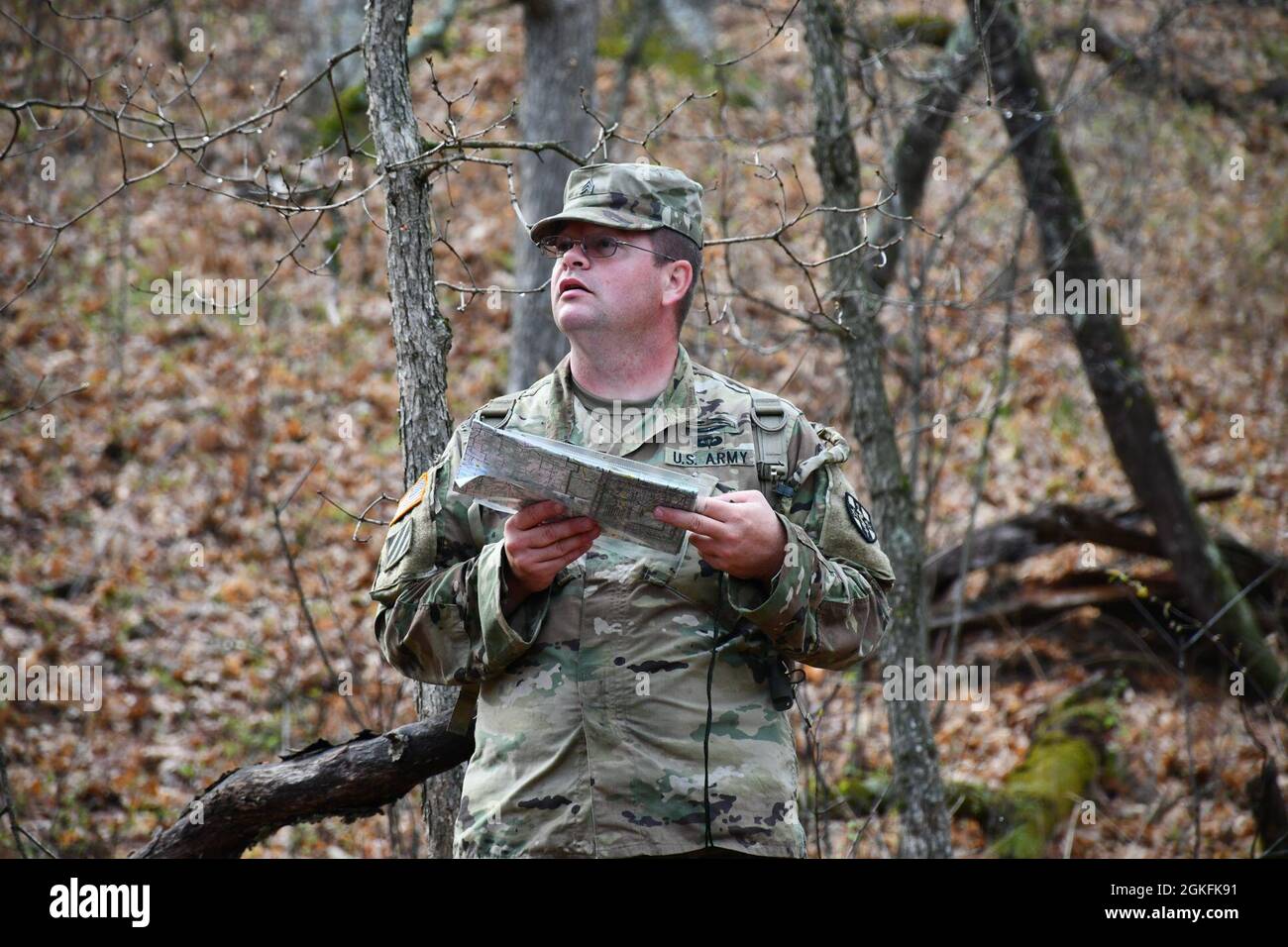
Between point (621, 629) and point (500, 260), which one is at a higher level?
point (500, 260)

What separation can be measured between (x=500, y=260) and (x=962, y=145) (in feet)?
16.0

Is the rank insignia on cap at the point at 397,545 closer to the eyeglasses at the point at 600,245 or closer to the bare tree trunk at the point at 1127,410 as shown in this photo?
the eyeglasses at the point at 600,245

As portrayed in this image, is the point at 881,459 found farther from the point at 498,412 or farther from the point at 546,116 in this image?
the point at 546,116

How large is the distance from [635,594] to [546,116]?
720 centimetres

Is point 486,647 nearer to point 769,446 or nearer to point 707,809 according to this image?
point 707,809

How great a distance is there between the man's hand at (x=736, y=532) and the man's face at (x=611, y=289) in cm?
59

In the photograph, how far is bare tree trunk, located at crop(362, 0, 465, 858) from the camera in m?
3.79

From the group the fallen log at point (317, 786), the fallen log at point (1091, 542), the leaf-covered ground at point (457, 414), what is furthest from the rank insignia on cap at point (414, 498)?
the fallen log at point (1091, 542)

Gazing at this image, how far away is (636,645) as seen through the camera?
9.20ft

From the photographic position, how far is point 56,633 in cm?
792

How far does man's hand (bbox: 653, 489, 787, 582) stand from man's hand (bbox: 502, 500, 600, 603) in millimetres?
198

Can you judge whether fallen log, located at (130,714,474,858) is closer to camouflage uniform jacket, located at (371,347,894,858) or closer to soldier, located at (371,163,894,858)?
soldier, located at (371,163,894,858)

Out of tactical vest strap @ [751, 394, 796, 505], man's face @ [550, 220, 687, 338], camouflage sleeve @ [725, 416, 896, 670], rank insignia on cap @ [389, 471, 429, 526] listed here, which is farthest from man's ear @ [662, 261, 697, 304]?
rank insignia on cap @ [389, 471, 429, 526]
